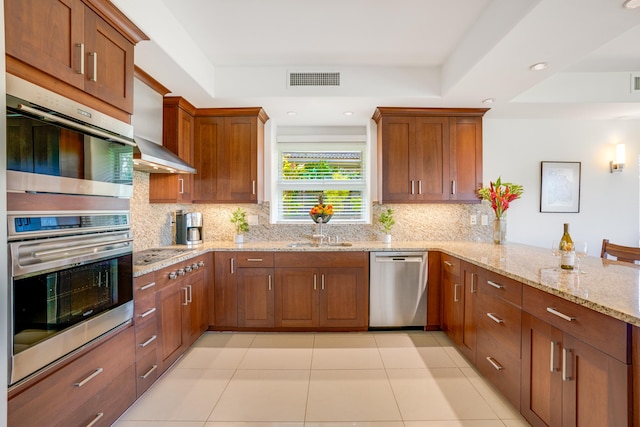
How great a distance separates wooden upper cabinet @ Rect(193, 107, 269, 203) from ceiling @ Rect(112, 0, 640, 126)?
9.2 inches

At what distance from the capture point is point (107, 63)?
1749 mm

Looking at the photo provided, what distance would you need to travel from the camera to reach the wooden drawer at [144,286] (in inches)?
78.5

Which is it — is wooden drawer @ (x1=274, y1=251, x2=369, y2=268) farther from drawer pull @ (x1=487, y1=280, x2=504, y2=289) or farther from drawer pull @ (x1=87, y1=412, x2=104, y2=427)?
drawer pull @ (x1=87, y1=412, x2=104, y2=427)

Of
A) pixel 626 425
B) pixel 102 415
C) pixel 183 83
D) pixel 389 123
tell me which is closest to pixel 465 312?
pixel 626 425

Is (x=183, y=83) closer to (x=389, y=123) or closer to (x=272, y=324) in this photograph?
(x=389, y=123)

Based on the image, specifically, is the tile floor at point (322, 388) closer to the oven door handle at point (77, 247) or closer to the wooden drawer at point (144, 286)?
the wooden drawer at point (144, 286)

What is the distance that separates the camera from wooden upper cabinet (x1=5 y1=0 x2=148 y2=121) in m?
1.25

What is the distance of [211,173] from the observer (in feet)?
11.7

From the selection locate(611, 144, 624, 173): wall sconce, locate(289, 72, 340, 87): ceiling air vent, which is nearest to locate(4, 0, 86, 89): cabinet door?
locate(289, 72, 340, 87): ceiling air vent

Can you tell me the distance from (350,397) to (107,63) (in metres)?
2.50

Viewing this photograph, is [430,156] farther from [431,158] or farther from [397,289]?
[397,289]

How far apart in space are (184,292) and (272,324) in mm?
979

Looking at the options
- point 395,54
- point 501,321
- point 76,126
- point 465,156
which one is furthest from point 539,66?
point 76,126

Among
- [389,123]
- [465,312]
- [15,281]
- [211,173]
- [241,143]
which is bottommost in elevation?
[465,312]
